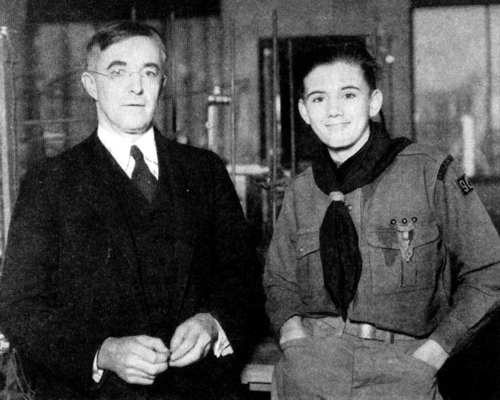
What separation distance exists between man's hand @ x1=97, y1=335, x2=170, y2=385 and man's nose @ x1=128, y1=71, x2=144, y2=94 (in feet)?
2.34

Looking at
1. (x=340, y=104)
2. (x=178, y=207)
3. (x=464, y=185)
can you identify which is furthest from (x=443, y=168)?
(x=178, y=207)

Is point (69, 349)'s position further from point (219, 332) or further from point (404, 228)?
point (404, 228)

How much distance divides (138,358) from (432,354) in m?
0.82

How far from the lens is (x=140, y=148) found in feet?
6.67

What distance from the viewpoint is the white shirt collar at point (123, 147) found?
2.02 m

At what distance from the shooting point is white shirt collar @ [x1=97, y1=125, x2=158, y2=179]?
202cm

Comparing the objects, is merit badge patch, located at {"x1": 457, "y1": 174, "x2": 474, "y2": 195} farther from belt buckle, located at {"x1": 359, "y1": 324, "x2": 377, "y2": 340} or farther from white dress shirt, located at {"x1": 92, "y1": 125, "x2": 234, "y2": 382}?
white dress shirt, located at {"x1": 92, "y1": 125, "x2": 234, "y2": 382}

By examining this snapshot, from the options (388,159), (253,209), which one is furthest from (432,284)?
(253,209)

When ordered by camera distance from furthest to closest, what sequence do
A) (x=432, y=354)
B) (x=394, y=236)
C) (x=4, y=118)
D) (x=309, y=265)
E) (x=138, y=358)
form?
1. (x=4, y=118)
2. (x=309, y=265)
3. (x=394, y=236)
4. (x=432, y=354)
5. (x=138, y=358)

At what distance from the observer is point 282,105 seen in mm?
6883

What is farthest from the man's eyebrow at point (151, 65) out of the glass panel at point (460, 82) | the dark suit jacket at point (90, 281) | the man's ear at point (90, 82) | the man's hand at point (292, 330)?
the glass panel at point (460, 82)

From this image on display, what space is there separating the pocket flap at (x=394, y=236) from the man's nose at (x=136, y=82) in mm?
809

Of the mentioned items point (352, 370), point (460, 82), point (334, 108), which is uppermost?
point (460, 82)

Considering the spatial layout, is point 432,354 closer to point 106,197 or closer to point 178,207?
point 178,207
